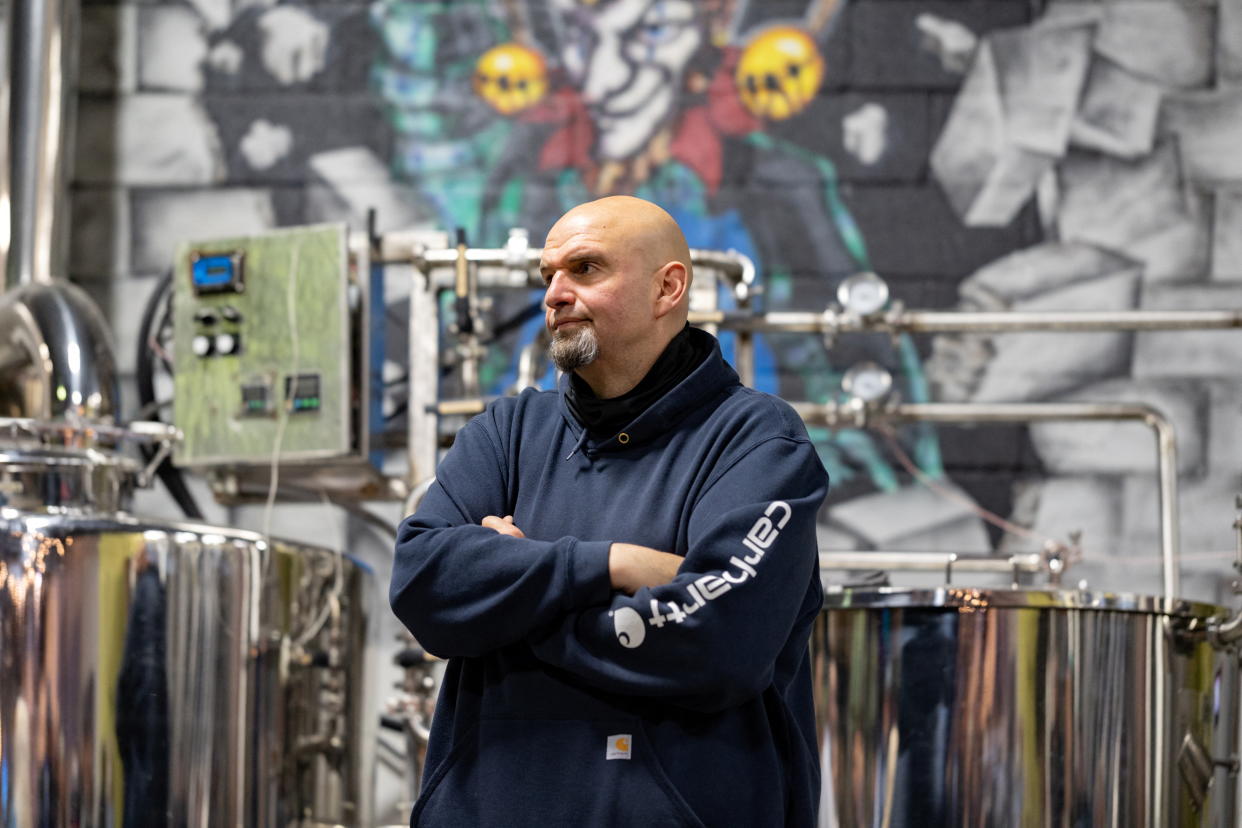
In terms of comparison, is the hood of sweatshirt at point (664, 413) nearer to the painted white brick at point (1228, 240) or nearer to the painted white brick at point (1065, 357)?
the painted white brick at point (1065, 357)

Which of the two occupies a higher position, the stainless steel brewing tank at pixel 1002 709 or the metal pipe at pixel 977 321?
the metal pipe at pixel 977 321

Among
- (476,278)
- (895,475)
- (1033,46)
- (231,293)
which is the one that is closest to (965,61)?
(1033,46)

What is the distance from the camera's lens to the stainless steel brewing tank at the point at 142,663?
119 inches

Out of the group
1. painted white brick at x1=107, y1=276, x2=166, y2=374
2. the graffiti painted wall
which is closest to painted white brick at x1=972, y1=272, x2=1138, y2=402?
the graffiti painted wall

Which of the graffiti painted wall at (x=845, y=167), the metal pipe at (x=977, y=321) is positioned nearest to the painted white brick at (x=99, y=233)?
the graffiti painted wall at (x=845, y=167)

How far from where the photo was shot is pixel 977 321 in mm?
3707

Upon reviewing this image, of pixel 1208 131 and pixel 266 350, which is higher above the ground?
pixel 1208 131

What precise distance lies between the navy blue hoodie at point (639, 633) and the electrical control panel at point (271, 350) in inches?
73.8

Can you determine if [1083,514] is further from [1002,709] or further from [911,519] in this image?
[1002,709]

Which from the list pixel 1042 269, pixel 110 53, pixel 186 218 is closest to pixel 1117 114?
pixel 1042 269

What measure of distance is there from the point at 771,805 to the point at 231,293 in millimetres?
2476

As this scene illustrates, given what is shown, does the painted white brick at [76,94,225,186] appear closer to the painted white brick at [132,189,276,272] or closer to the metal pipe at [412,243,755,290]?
the painted white brick at [132,189,276,272]

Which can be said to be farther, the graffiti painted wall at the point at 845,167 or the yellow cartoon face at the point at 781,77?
the yellow cartoon face at the point at 781,77

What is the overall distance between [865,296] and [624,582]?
201cm
